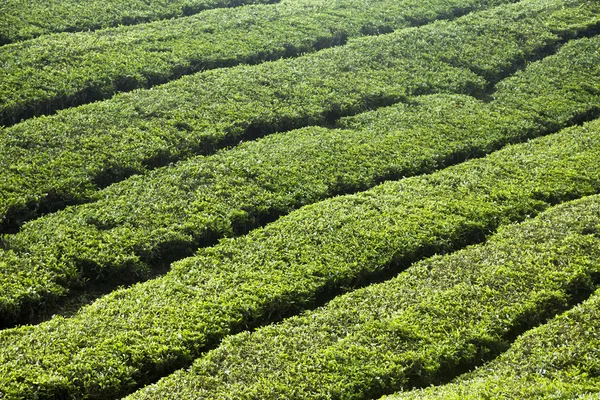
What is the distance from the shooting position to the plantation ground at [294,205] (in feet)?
47.3

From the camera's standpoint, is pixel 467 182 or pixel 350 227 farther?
pixel 467 182

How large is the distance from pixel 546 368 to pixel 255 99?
56.6 ft

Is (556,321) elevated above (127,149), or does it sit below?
below

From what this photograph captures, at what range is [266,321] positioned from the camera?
642 inches

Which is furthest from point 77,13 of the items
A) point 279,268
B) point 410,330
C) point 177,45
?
point 410,330

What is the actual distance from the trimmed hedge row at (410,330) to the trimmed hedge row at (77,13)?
22715mm

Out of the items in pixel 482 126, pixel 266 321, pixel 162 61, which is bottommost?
pixel 266 321

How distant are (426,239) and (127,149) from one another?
11.5 metres

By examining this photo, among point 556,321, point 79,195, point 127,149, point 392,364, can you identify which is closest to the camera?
point 392,364

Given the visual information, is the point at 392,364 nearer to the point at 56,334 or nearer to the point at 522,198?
the point at 56,334

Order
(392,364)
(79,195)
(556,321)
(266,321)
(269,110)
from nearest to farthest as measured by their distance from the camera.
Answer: (392,364), (556,321), (266,321), (79,195), (269,110)

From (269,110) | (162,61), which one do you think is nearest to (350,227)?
(269,110)

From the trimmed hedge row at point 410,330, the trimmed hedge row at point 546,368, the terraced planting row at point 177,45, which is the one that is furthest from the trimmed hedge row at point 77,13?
the trimmed hedge row at point 546,368

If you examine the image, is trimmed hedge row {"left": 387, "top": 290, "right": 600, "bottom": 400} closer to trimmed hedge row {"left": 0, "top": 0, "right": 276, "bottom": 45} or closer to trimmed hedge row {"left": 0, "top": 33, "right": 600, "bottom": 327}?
trimmed hedge row {"left": 0, "top": 33, "right": 600, "bottom": 327}
